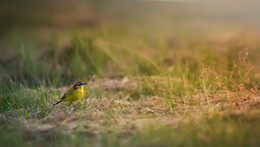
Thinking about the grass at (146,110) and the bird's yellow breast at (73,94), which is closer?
the grass at (146,110)

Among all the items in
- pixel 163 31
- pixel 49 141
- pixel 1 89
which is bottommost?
pixel 49 141

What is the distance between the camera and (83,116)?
313 centimetres

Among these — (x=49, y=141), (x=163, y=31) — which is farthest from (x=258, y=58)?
(x=163, y=31)

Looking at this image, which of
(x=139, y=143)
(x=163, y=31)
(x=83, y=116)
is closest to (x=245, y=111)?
(x=139, y=143)

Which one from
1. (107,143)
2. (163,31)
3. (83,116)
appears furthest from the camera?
(163,31)

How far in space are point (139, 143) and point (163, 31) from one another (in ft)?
31.1

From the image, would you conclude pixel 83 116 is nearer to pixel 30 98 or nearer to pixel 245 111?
pixel 30 98

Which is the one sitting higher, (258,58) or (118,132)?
(258,58)

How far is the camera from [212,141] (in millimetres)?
2285

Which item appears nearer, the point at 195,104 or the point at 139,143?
the point at 139,143

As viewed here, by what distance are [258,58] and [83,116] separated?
361 centimetres

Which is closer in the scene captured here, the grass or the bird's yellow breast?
the grass

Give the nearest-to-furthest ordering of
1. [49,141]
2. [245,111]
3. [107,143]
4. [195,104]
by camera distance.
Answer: [107,143]
[49,141]
[245,111]
[195,104]

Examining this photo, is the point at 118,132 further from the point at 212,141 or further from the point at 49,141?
the point at 212,141
